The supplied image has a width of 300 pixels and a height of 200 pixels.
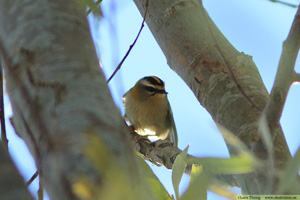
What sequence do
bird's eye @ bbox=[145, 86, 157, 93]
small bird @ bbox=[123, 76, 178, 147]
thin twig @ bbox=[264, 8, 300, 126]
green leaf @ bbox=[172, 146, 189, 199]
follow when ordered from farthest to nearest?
bird's eye @ bbox=[145, 86, 157, 93], small bird @ bbox=[123, 76, 178, 147], green leaf @ bbox=[172, 146, 189, 199], thin twig @ bbox=[264, 8, 300, 126]

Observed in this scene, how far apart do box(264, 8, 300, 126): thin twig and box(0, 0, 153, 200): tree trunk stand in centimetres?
38

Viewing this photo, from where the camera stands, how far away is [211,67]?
70.4 inches

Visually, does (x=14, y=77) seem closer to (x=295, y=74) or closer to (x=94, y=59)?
(x=94, y=59)

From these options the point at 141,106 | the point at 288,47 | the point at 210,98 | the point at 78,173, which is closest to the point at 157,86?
the point at 141,106

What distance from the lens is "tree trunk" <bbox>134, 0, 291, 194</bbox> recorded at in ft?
4.70

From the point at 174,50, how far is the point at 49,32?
Answer: 3.88 feet

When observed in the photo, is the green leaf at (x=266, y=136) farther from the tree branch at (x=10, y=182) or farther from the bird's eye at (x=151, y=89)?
→ the bird's eye at (x=151, y=89)

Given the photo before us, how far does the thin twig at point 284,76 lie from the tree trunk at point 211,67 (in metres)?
0.36

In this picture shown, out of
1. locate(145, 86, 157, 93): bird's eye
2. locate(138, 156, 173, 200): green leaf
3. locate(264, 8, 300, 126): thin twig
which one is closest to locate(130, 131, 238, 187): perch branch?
locate(138, 156, 173, 200): green leaf

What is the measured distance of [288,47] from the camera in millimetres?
921

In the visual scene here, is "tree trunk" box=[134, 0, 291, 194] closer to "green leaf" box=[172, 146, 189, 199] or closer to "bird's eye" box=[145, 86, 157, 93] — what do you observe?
"green leaf" box=[172, 146, 189, 199]

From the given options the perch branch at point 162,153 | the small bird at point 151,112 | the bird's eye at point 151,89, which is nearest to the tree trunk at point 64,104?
the perch branch at point 162,153

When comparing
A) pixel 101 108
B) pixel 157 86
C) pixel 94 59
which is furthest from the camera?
pixel 157 86

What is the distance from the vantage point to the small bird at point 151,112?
12.9 ft
